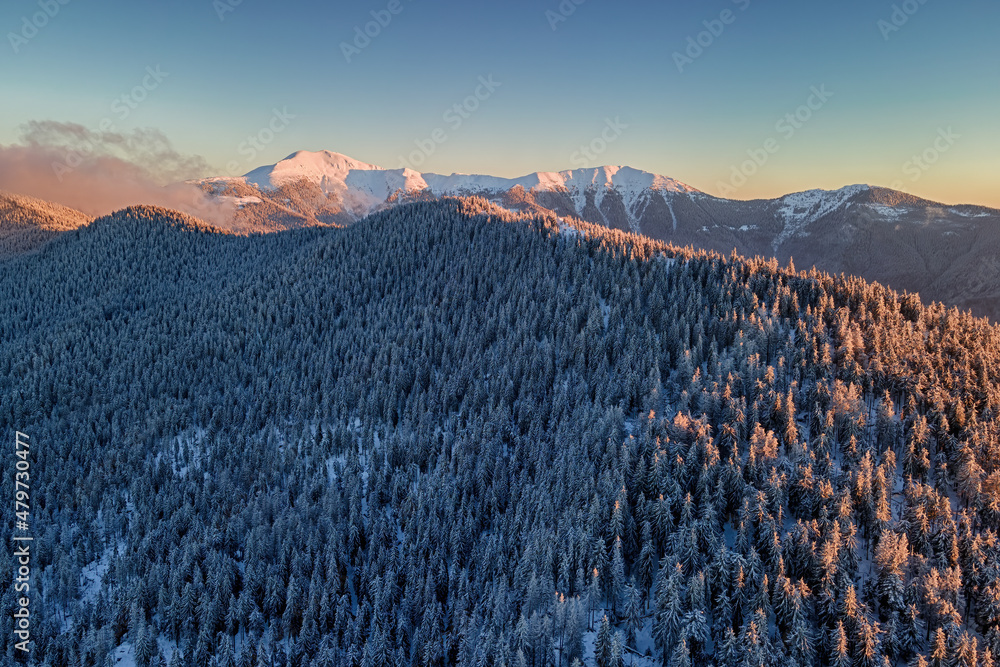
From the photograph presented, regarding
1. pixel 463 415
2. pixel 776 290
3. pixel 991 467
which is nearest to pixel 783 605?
pixel 991 467

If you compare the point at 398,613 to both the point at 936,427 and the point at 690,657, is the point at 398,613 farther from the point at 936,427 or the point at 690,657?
the point at 936,427

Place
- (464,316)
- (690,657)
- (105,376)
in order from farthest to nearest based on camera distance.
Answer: (105,376) < (464,316) < (690,657)

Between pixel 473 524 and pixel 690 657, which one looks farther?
pixel 473 524

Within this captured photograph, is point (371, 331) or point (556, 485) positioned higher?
point (371, 331)

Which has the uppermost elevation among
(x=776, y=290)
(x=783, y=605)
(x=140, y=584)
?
(x=776, y=290)

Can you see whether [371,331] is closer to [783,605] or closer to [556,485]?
[556,485]

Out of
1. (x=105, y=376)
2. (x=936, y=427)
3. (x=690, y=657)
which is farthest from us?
(x=105, y=376)
